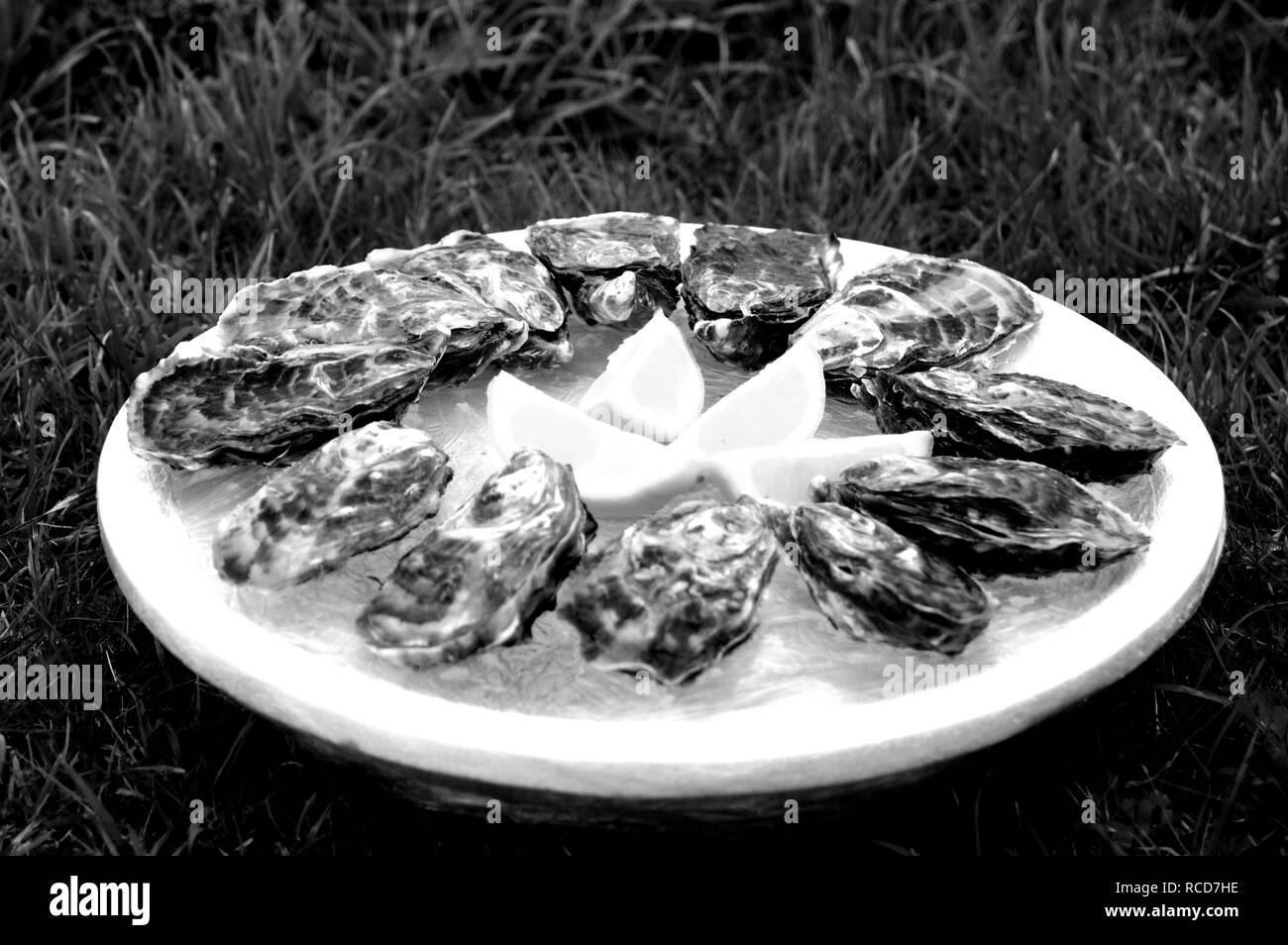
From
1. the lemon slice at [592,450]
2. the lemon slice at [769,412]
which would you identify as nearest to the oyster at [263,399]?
the lemon slice at [592,450]

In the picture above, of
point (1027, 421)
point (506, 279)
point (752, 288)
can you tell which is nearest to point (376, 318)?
point (506, 279)

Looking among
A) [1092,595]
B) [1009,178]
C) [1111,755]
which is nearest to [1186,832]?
[1111,755]

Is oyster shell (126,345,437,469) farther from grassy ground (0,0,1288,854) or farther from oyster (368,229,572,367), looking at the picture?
grassy ground (0,0,1288,854)

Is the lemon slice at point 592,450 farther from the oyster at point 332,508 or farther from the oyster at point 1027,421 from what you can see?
the oyster at point 1027,421

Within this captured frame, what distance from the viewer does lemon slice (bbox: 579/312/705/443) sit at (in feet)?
6.60

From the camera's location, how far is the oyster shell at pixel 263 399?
74.9 inches

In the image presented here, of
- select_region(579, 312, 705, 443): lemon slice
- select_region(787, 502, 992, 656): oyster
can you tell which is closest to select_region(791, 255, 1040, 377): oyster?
select_region(579, 312, 705, 443): lemon slice

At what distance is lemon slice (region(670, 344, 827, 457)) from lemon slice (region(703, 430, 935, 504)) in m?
0.06

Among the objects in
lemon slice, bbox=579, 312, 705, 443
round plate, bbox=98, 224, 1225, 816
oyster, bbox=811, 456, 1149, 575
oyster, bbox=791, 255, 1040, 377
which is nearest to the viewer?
round plate, bbox=98, 224, 1225, 816

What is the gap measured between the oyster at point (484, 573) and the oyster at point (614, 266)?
57 centimetres

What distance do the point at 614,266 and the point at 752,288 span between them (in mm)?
234

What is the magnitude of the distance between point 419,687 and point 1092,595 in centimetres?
82

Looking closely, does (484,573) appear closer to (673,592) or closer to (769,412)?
(673,592)
